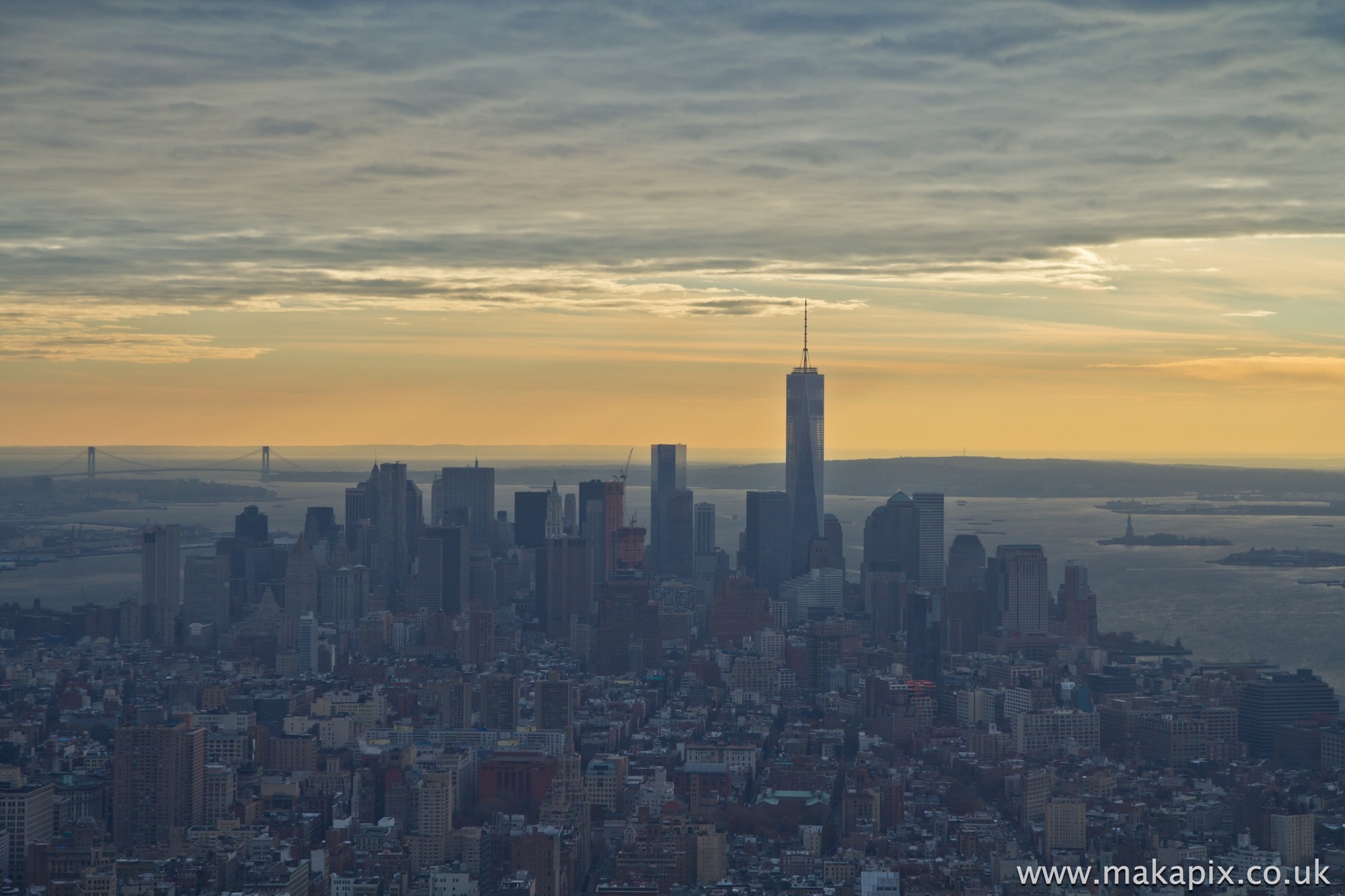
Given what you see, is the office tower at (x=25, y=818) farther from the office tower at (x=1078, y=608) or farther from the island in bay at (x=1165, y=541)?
the island in bay at (x=1165, y=541)

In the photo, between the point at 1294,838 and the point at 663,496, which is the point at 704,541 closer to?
the point at 663,496

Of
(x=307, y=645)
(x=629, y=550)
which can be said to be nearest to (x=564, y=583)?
(x=629, y=550)

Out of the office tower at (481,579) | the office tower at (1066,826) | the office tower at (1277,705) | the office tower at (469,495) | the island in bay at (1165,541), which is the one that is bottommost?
the office tower at (1066,826)

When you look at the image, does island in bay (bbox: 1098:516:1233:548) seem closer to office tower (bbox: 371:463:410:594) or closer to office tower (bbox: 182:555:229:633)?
office tower (bbox: 371:463:410:594)

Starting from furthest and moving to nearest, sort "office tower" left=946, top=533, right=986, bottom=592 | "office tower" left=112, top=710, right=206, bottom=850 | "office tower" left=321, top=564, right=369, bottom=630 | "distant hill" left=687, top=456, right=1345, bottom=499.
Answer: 1. "distant hill" left=687, top=456, right=1345, bottom=499
2. "office tower" left=946, top=533, right=986, bottom=592
3. "office tower" left=321, top=564, right=369, bottom=630
4. "office tower" left=112, top=710, right=206, bottom=850

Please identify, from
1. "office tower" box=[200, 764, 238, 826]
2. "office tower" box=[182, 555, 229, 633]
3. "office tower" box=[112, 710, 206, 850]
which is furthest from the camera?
"office tower" box=[182, 555, 229, 633]

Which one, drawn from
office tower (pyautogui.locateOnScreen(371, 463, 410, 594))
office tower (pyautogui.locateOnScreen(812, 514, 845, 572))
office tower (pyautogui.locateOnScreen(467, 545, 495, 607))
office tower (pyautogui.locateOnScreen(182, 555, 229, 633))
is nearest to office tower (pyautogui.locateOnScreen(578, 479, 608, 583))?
office tower (pyautogui.locateOnScreen(467, 545, 495, 607))

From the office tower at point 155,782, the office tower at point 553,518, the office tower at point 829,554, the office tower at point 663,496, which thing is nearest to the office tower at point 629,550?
the office tower at point 663,496
